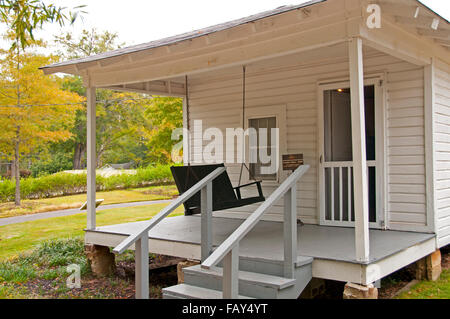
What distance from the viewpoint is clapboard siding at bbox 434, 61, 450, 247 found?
550 cm

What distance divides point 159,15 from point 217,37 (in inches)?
1173

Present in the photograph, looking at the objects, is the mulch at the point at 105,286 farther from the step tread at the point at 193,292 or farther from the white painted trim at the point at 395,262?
the white painted trim at the point at 395,262

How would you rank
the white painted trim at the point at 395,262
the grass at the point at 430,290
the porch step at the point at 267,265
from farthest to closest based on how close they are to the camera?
the grass at the point at 430,290 → the porch step at the point at 267,265 → the white painted trim at the point at 395,262

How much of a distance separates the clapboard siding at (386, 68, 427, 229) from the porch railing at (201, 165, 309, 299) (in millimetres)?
1949

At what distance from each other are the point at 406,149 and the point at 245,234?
2.95 meters

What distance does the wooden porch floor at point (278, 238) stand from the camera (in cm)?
428

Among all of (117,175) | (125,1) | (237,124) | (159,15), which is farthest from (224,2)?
(237,124)

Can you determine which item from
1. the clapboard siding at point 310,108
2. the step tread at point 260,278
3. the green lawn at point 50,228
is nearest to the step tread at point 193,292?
the step tread at point 260,278

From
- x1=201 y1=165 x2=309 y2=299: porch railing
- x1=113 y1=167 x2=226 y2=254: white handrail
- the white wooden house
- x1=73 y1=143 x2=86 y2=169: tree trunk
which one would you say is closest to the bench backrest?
the white wooden house

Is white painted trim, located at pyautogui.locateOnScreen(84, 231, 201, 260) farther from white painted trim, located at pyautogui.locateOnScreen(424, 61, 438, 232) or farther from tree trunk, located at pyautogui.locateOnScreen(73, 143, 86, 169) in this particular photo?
tree trunk, located at pyautogui.locateOnScreen(73, 143, 86, 169)

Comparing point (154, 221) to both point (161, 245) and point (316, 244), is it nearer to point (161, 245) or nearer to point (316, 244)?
point (161, 245)

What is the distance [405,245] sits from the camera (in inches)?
181

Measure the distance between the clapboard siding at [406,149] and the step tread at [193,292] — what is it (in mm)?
2717
